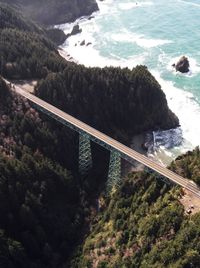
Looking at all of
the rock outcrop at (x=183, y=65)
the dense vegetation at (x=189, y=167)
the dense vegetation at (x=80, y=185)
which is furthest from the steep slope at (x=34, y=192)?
the rock outcrop at (x=183, y=65)

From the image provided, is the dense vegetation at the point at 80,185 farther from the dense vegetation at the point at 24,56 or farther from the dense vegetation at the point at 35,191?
the dense vegetation at the point at 24,56

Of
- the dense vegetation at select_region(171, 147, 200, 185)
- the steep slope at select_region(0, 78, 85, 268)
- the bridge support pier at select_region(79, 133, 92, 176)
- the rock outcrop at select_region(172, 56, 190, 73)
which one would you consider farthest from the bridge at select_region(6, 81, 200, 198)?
the rock outcrop at select_region(172, 56, 190, 73)

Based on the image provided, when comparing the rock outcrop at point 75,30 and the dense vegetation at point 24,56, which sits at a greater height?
the dense vegetation at point 24,56

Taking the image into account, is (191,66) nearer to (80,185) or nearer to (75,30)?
(75,30)

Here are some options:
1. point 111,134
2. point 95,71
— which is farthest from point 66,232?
point 95,71

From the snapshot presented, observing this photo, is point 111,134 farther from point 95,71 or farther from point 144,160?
point 144,160

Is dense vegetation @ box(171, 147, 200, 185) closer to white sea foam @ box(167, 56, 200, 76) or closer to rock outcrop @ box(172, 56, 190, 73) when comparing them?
rock outcrop @ box(172, 56, 190, 73)
